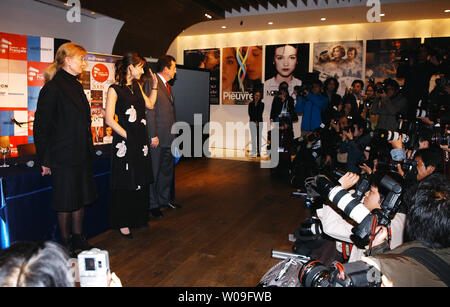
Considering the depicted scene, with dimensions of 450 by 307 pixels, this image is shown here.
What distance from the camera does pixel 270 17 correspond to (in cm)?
689

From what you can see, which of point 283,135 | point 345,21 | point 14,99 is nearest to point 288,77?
point 345,21

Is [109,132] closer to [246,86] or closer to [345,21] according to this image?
[246,86]

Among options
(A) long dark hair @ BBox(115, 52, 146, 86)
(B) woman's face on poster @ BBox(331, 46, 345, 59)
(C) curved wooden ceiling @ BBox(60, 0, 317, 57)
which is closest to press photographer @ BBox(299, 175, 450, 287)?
(A) long dark hair @ BBox(115, 52, 146, 86)

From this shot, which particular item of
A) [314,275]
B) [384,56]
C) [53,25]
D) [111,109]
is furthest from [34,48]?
[384,56]

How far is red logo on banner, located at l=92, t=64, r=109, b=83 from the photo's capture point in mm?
5234

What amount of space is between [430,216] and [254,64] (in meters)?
7.70

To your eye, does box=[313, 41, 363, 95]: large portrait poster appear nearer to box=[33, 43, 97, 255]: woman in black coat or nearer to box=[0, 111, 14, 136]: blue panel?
box=[0, 111, 14, 136]: blue panel

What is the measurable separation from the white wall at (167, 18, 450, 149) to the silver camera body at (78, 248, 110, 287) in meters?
7.75

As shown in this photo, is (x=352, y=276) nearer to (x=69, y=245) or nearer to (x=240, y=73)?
(x=69, y=245)

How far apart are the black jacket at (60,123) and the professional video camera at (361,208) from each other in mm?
1811

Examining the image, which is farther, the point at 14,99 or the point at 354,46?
the point at 354,46

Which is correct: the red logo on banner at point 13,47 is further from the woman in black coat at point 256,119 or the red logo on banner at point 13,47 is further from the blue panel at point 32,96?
the woman in black coat at point 256,119

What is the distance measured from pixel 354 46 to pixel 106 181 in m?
6.27

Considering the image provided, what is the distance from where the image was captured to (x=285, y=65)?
822 centimetres
